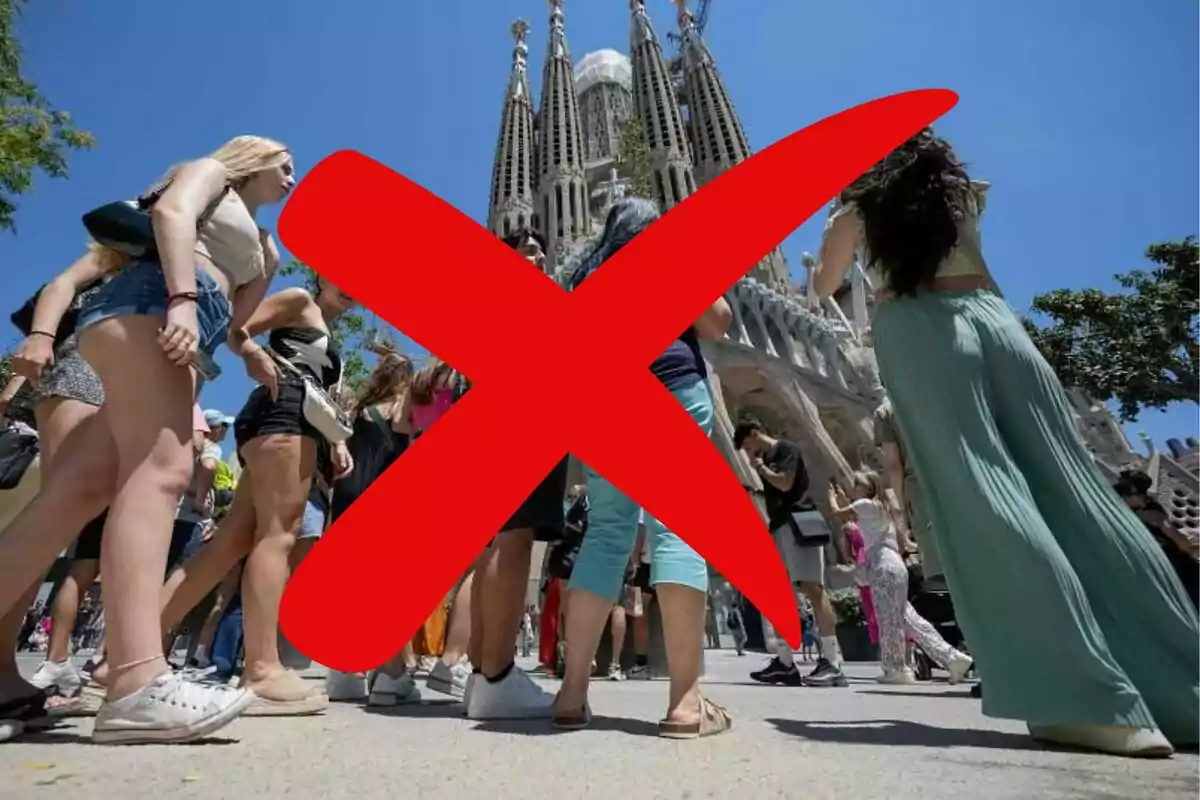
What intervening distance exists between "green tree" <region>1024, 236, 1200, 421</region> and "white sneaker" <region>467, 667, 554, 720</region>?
25.1 meters

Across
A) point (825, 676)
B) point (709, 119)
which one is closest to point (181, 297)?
point (825, 676)

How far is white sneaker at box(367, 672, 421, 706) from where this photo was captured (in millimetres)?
3012

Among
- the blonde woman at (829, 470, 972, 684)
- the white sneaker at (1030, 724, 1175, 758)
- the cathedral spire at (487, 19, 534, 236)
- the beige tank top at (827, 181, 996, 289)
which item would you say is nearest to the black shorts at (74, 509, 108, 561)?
the beige tank top at (827, 181, 996, 289)

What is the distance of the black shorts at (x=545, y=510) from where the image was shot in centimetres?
278

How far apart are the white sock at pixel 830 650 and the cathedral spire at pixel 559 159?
4693 centimetres

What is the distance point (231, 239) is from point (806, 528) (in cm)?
403

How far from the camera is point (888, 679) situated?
5219 mm

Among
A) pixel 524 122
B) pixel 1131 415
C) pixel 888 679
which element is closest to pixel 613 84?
pixel 524 122

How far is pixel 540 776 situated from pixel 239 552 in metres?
1.85

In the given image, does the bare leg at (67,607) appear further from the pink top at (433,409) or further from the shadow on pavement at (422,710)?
the pink top at (433,409)

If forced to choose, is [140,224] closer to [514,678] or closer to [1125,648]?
[514,678]

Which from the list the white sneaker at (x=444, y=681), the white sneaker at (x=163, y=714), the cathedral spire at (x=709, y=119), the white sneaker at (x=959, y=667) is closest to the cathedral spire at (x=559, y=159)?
the cathedral spire at (x=709, y=119)

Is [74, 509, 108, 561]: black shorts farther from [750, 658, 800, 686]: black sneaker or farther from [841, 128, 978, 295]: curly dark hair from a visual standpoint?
[750, 658, 800, 686]: black sneaker

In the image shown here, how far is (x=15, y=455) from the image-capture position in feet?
10.2
